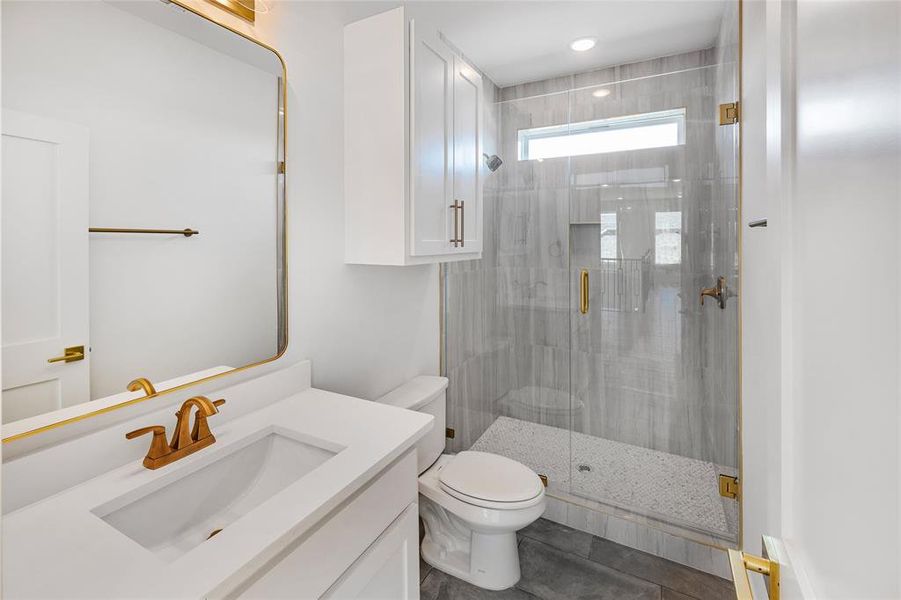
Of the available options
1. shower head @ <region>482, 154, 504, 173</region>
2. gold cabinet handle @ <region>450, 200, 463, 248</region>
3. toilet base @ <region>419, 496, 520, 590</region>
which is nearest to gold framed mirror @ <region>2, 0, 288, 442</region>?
gold cabinet handle @ <region>450, 200, 463, 248</region>

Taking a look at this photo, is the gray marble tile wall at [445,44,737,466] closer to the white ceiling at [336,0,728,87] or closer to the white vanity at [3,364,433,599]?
the white ceiling at [336,0,728,87]

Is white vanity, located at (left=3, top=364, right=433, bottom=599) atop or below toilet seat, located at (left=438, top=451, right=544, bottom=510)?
atop

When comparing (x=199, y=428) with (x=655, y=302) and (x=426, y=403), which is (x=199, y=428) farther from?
(x=655, y=302)

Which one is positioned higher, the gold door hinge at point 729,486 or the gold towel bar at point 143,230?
the gold towel bar at point 143,230

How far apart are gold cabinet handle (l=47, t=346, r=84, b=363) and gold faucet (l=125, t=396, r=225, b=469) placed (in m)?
0.21

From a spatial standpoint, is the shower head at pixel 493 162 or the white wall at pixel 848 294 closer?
the white wall at pixel 848 294

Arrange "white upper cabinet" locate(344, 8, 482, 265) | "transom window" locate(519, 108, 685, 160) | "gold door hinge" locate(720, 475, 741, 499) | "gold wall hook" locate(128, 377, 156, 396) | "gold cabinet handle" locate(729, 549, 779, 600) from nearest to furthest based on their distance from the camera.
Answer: "gold cabinet handle" locate(729, 549, 779, 600) → "gold wall hook" locate(128, 377, 156, 396) → "white upper cabinet" locate(344, 8, 482, 265) → "gold door hinge" locate(720, 475, 741, 499) → "transom window" locate(519, 108, 685, 160)

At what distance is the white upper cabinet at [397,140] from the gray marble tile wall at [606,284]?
0.71 meters

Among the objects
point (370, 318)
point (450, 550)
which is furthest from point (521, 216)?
point (450, 550)

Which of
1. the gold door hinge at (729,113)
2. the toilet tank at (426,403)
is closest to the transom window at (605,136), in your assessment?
the gold door hinge at (729,113)

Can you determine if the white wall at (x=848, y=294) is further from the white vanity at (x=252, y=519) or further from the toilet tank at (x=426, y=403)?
the toilet tank at (x=426, y=403)

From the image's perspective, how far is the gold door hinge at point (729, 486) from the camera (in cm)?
192

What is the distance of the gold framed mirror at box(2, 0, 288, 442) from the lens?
37.5 inches

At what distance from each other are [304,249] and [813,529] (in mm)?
1528
